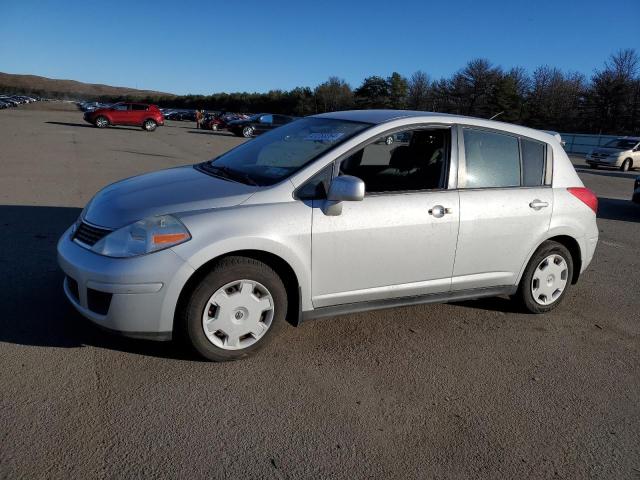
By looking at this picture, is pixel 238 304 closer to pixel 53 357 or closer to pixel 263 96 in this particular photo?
pixel 53 357

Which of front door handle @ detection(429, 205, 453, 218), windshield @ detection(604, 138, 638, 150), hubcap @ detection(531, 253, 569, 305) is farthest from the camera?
windshield @ detection(604, 138, 638, 150)

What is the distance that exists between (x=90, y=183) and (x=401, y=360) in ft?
29.0

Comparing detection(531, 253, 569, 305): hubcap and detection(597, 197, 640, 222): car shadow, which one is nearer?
detection(531, 253, 569, 305): hubcap

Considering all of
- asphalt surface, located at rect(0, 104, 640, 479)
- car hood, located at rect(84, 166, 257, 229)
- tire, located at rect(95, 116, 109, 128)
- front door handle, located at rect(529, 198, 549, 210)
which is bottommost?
tire, located at rect(95, 116, 109, 128)

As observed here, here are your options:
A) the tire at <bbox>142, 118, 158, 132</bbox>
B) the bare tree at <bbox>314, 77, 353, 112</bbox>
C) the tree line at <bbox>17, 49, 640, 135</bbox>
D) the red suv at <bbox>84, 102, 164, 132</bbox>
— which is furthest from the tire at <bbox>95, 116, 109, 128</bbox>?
the bare tree at <bbox>314, 77, 353, 112</bbox>

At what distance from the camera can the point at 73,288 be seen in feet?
11.3

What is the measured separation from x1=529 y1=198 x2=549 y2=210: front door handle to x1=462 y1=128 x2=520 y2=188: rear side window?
0.62 ft

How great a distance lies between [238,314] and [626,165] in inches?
999

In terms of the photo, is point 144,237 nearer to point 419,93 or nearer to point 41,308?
point 41,308

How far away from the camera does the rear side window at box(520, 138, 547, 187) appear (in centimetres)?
450

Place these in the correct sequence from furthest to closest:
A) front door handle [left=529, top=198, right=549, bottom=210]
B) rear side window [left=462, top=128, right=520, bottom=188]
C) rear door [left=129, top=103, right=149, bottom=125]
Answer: rear door [left=129, top=103, right=149, bottom=125]
front door handle [left=529, top=198, right=549, bottom=210]
rear side window [left=462, top=128, right=520, bottom=188]

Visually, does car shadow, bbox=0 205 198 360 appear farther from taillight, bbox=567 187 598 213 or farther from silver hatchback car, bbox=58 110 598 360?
taillight, bbox=567 187 598 213

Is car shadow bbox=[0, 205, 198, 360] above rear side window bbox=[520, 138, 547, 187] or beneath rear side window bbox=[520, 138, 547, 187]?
beneath

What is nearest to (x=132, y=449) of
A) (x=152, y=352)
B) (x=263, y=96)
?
(x=152, y=352)
